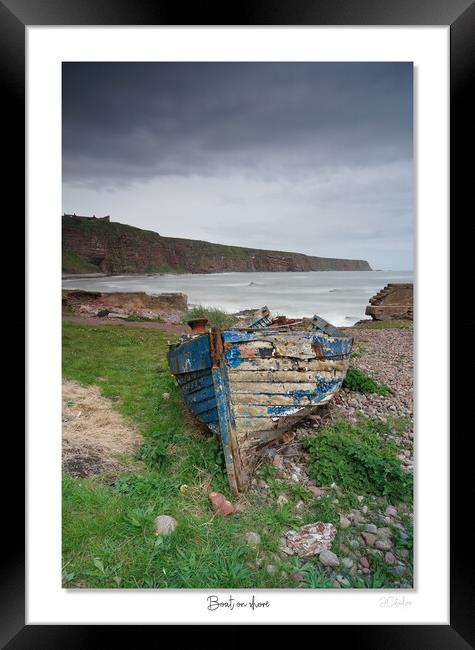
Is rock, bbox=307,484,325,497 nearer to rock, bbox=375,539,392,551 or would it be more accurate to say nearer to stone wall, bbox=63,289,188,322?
rock, bbox=375,539,392,551

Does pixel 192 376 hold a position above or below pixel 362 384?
above

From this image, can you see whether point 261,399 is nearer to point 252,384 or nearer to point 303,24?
point 252,384

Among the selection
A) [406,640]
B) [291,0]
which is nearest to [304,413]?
[406,640]

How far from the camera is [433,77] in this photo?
2.02 meters

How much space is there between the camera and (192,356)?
2.80 m

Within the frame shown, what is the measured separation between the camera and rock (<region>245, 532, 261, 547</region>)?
2221 mm

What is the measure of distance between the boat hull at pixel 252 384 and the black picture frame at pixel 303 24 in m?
1.04

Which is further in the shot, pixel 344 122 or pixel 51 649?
pixel 344 122

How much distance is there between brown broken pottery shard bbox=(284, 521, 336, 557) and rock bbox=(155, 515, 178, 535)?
30.5 inches

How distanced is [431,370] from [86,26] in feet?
9.57

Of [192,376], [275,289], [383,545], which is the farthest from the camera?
[275,289]

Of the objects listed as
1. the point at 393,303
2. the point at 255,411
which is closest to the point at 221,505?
the point at 255,411

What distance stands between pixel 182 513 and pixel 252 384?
1049 millimetres

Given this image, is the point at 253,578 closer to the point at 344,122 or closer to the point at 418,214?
the point at 418,214
